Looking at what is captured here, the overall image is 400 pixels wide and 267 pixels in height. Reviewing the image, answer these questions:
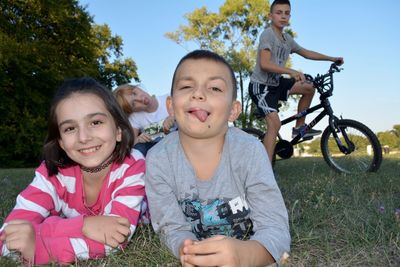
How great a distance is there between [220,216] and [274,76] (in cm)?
375

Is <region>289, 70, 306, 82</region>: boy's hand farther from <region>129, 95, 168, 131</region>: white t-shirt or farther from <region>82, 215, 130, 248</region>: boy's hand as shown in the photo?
<region>82, 215, 130, 248</region>: boy's hand

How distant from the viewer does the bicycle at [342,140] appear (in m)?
5.43

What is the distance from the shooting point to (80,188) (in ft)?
7.90

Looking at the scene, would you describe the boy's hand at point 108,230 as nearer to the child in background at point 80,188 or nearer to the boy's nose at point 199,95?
the child in background at point 80,188

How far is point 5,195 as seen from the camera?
4359 millimetres

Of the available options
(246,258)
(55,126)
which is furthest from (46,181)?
(246,258)

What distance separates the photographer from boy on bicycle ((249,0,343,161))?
5277mm

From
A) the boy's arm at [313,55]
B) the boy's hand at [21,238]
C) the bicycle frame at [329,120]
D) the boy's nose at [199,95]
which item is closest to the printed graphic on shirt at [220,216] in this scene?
the boy's nose at [199,95]

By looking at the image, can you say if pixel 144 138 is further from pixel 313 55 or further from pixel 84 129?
pixel 313 55

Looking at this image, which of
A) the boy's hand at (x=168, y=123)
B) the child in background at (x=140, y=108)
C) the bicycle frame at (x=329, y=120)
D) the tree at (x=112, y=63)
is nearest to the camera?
the boy's hand at (x=168, y=123)

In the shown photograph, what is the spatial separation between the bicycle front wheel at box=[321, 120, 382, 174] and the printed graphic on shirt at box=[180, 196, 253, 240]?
365cm

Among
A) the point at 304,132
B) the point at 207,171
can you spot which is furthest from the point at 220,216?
the point at 304,132

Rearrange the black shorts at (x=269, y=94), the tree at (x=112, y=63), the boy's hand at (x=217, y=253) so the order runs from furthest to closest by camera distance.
→ the tree at (x=112, y=63) → the black shorts at (x=269, y=94) → the boy's hand at (x=217, y=253)

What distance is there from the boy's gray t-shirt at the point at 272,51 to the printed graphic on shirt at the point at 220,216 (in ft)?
11.7
